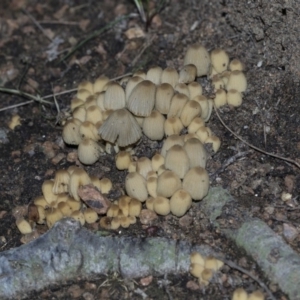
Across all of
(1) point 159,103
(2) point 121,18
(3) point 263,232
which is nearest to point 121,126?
(1) point 159,103

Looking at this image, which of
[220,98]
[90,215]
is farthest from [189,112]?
[90,215]

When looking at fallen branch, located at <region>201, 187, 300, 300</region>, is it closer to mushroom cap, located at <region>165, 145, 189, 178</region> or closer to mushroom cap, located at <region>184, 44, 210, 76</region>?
mushroom cap, located at <region>165, 145, 189, 178</region>

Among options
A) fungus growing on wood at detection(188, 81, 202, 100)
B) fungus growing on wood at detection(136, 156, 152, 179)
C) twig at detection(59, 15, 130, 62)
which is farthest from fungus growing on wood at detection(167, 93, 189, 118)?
twig at detection(59, 15, 130, 62)

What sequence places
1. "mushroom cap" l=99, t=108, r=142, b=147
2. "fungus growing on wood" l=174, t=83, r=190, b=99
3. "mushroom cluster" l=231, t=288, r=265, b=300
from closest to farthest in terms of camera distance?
1. "mushroom cluster" l=231, t=288, r=265, b=300
2. "mushroom cap" l=99, t=108, r=142, b=147
3. "fungus growing on wood" l=174, t=83, r=190, b=99

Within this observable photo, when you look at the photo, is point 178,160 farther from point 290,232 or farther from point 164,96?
point 290,232

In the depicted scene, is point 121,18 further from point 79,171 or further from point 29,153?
point 79,171

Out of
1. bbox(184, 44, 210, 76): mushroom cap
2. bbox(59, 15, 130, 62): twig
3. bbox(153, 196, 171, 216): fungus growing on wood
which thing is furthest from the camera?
bbox(59, 15, 130, 62): twig

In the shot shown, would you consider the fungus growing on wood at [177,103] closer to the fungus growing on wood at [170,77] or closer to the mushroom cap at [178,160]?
the fungus growing on wood at [170,77]

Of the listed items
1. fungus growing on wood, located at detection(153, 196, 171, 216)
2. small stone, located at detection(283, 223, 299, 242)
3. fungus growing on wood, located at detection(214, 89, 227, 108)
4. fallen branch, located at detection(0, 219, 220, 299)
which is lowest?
fallen branch, located at detection(0, 219, 220, 299)
